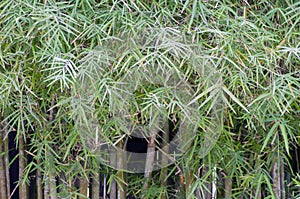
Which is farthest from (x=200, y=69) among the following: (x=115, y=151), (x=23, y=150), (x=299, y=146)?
(x=23, y=150)

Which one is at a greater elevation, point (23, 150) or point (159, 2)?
point (159, 2)

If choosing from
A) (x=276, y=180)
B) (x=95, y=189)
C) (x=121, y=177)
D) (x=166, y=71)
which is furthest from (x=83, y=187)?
(x=276, y=180)

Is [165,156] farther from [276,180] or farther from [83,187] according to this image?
[276,180]

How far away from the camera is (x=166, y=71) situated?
6.15 feet

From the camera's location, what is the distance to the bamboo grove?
1.87m

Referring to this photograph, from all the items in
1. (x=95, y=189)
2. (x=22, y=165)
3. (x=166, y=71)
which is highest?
(x=166, y=71)

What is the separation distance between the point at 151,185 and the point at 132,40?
0.82 metres

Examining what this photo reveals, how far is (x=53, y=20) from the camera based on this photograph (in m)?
1.93

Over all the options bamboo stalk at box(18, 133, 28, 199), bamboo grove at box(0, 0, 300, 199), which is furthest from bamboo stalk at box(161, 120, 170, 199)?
bamboo stalk at box(18, 133, 28, 199)

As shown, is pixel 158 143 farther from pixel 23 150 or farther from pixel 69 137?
pixel 23 150

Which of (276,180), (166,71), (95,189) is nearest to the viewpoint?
(166,71)

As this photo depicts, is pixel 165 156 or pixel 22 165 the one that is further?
pixel 22 165

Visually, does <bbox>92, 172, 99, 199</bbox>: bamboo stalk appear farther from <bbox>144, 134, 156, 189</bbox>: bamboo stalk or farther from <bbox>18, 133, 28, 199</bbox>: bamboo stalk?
<bbox>18, 133, 28, 199</bbox>: bamboo stalk

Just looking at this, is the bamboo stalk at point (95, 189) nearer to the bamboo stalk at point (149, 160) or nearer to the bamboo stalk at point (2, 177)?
the bamboo stalk at point (149, 160)
